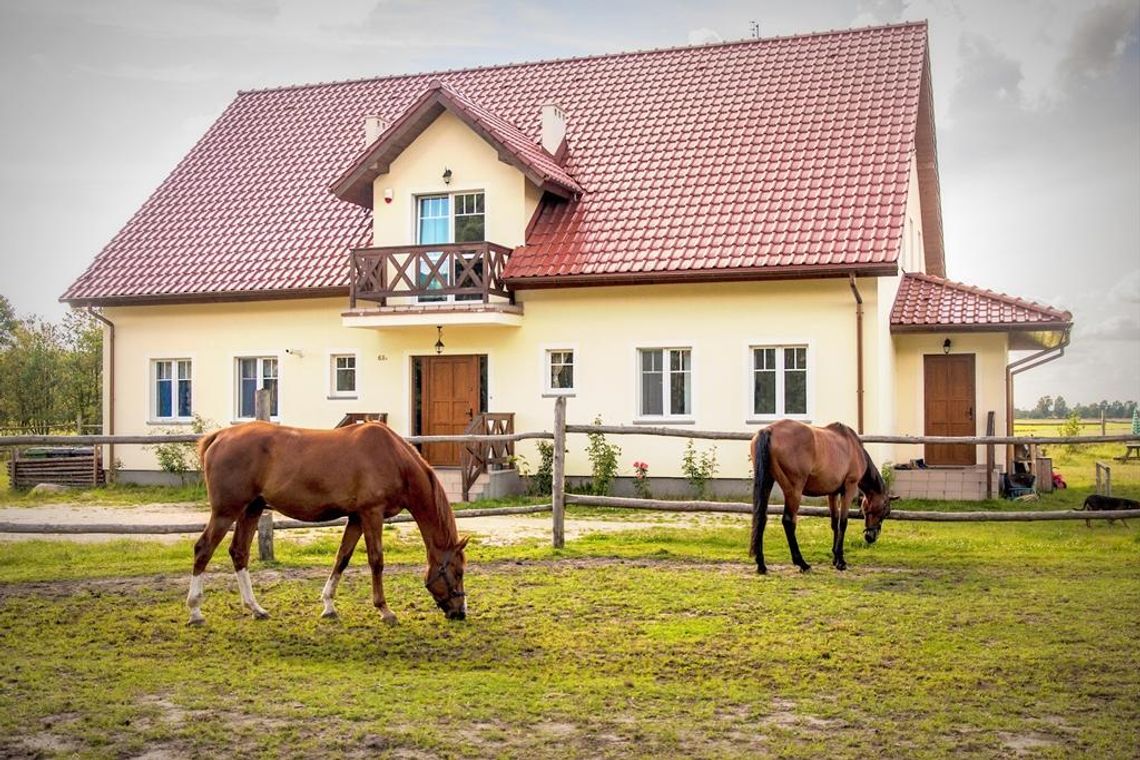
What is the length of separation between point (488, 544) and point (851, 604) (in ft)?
16.3

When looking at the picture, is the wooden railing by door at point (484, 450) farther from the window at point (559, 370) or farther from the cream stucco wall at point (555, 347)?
the window at point (559, 370)

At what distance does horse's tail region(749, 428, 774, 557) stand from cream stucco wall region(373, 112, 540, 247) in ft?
35.4

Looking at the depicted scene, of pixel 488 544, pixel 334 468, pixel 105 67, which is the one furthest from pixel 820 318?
pixel 105 67

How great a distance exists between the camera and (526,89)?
81.5ft

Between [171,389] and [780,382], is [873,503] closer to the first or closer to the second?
[780,382]

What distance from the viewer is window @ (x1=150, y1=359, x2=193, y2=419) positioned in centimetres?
2327

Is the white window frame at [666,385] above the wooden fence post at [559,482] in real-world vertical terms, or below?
above

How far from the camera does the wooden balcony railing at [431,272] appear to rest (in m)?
19.9

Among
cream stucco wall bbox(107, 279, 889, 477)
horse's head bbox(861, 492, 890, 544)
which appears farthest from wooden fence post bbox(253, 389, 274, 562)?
cream stucco wall bbox(107, 279, 889, 477)

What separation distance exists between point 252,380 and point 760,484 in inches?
565

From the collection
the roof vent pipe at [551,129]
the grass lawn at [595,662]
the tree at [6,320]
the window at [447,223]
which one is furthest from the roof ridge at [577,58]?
the tree at [6,320]

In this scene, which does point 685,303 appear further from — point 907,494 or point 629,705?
point 629,705

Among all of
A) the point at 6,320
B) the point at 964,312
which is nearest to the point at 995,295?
the point at 964,312

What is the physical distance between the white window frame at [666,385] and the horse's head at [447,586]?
11395 mm
